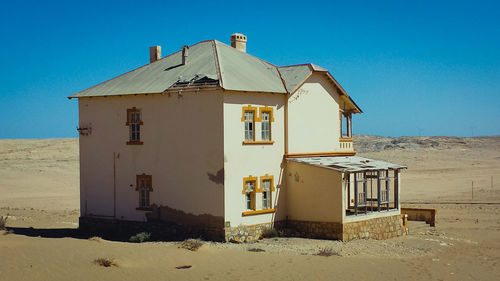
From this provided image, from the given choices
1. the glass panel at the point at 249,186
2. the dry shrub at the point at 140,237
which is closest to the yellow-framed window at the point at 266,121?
the glass panel at the point at 249,186

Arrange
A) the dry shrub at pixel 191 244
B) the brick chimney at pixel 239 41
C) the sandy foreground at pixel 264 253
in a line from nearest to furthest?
the sandy foreground at pixel 264 253 < the dry shrub at pixel 191 244 < the brick chimney at pixel 239 41

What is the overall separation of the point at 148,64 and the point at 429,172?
43.2 metres

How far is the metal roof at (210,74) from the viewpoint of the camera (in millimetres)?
25406

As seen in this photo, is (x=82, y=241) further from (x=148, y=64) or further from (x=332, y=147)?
(x=332, y=147)

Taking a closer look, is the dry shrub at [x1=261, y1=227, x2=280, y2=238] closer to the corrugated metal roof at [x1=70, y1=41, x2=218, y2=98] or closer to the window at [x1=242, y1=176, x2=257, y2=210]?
the window at [x1=242, y1=176, x2=257, y2=210]

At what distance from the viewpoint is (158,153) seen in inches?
1031

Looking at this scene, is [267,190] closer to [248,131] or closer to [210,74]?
[248,131]

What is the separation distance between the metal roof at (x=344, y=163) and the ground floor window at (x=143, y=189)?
6468 millimetres

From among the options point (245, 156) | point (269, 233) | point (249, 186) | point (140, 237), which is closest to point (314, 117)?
point (245, 156)

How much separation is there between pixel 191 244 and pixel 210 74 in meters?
7.43

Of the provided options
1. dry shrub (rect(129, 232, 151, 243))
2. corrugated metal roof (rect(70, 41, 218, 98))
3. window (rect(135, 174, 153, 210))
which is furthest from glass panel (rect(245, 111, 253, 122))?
dry shrub (rect(129, 232, 151, 243))

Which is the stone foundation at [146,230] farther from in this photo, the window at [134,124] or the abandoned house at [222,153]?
the window at [134,124]

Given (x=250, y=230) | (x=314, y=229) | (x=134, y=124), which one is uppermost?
(x=134, y=124)

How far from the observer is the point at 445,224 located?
109 ft
